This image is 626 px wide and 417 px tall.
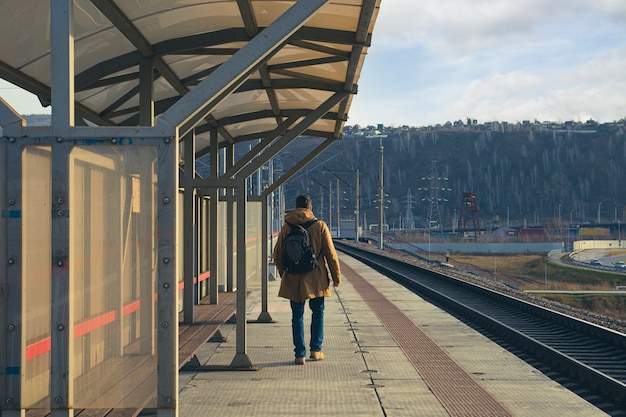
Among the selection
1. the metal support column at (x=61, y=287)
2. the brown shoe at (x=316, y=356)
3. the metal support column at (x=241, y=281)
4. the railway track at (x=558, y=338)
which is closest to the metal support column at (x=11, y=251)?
the metal support column at (x=61, y=287)

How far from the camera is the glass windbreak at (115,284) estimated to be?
15.2 ft

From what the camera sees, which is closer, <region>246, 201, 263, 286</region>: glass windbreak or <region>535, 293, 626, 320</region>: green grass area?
<region>246, 201, 263, 286</region>: glass windbreak

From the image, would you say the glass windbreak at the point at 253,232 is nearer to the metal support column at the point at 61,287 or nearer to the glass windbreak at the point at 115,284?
the glass windbreak at the point at 115,284

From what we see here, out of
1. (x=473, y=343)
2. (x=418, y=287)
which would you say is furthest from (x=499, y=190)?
(x=473, y=343)

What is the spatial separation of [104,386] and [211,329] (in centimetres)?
402

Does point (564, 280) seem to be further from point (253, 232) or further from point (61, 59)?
point (61, 59)

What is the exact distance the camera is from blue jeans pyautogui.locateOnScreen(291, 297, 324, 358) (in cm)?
907

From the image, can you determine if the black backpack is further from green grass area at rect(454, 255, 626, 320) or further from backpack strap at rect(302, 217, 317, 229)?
green grass area at rect(454, 255, 626, 320)

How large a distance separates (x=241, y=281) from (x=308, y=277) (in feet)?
3.38

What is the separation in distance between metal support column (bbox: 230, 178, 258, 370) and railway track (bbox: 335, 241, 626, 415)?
3378 mm

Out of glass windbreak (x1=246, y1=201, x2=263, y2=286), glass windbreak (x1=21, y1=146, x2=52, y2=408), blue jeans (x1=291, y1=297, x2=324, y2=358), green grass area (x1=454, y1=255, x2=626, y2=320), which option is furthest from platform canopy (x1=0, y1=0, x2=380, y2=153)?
green grass area (x1=454, y1=255, x2=626, y2=320)

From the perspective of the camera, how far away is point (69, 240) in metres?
4.56

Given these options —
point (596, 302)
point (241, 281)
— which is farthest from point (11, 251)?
point (596, 302)

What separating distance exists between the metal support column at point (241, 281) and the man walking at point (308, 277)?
0.61m
